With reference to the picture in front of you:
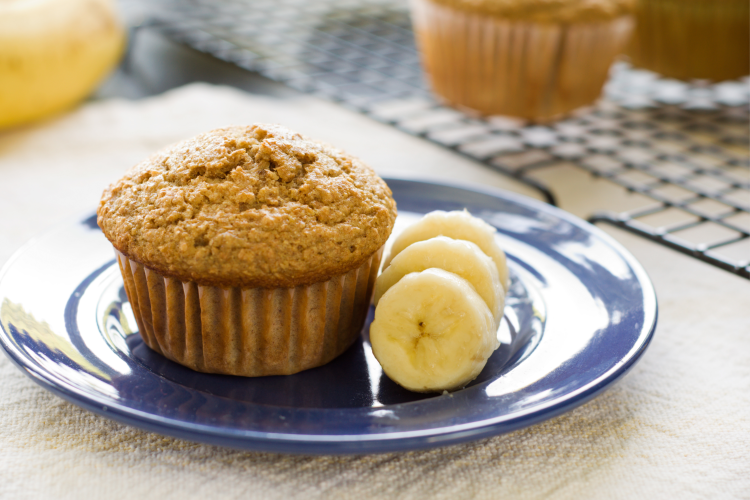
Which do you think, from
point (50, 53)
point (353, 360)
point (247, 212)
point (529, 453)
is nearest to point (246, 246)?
point (247, 212)

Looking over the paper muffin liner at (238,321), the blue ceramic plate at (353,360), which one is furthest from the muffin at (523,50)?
the paper muffin liner at (238,321)

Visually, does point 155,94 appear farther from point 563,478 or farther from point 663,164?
point 563,478

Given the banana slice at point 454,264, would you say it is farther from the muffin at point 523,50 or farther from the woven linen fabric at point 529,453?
the muffin at point 523,50

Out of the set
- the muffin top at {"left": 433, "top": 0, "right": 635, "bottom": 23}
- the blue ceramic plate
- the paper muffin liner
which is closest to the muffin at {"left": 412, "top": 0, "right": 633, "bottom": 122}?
the muffin top at {"left": 433, "top": 0, "right": 635, "bottom": 23}

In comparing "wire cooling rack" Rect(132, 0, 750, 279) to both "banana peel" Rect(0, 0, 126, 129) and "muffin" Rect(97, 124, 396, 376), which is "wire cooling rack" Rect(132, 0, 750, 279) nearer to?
"banana peel" Rect(0, 0, 126, 129)

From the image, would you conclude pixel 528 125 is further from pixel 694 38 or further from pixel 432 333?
pixel 432 333
